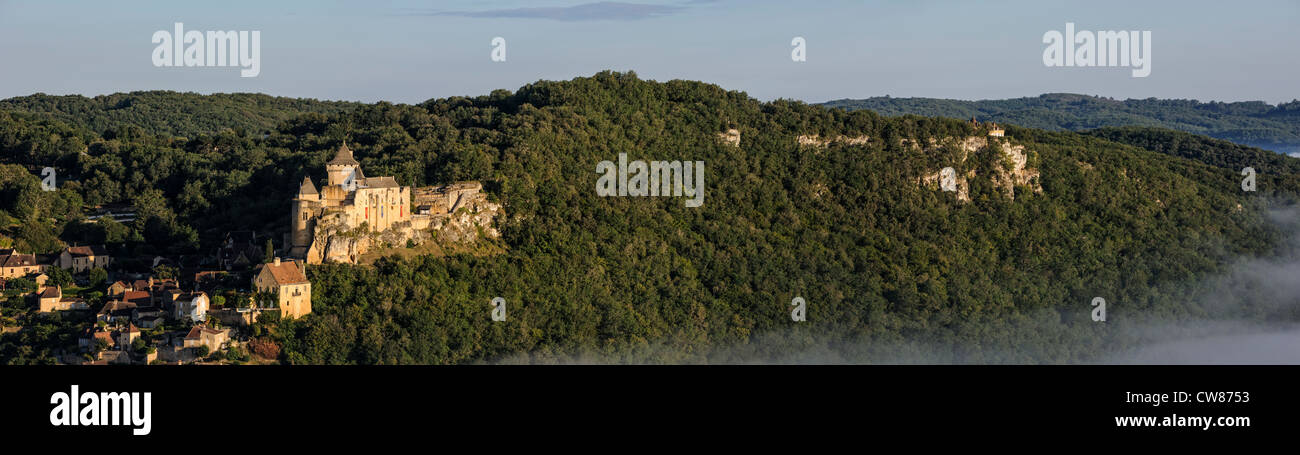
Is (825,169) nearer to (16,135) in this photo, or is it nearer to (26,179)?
(26,179)

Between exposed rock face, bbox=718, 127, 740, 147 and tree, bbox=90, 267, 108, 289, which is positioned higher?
exposed rock face, bbox=718, 127, 740, 147

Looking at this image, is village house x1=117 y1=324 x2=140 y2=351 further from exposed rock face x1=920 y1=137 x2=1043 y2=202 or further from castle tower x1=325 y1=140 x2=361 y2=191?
exposed rock face x1=920 y1=137 x2=1043 y2=202

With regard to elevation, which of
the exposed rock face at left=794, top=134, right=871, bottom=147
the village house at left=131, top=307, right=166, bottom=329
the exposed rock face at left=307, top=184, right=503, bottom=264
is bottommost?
the village house at left=131, top=307, right=166, bottom=329

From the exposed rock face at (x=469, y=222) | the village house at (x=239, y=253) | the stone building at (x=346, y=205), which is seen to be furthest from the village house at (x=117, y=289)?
the exposed rock face at (x=469, y=222)

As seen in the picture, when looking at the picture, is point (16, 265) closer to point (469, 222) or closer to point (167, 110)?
point (469, 222)

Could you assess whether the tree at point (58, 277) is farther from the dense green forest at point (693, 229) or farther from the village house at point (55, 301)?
the dense green forest at point (693, 229)

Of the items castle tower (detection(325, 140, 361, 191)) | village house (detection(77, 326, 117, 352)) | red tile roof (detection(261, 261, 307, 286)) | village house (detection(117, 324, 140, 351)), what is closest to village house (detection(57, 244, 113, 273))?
village house (detection(77, 326, 117, 352))
